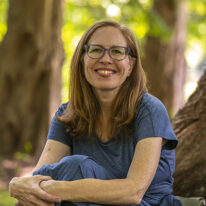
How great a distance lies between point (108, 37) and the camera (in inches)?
122

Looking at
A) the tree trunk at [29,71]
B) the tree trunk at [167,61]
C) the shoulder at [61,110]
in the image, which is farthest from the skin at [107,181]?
the tree trunk at [167,61]

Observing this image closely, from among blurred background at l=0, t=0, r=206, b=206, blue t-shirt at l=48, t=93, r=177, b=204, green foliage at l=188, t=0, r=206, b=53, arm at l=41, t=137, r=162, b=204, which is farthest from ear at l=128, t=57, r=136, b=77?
green foliage at l=188, t=0, r=206, b=53

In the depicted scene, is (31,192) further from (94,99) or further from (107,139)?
(94,99)

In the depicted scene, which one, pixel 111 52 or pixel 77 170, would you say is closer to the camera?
pixel 77 170

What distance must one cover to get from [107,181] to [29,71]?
5.96 meters

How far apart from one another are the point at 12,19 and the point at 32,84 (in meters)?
1.33

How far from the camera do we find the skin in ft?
8.83

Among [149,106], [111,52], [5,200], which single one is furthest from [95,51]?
[5,200]

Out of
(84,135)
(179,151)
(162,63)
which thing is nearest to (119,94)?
(84,135)

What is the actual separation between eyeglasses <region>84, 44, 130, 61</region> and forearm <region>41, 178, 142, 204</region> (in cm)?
89

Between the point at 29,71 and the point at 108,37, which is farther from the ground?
the point at 108,37

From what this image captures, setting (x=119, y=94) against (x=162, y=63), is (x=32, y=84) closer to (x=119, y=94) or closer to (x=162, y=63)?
(x=162, y=63)

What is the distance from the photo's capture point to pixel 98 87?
10.3 feet

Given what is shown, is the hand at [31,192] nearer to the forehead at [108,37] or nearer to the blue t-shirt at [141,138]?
the blue t-shirt at [141,138]
